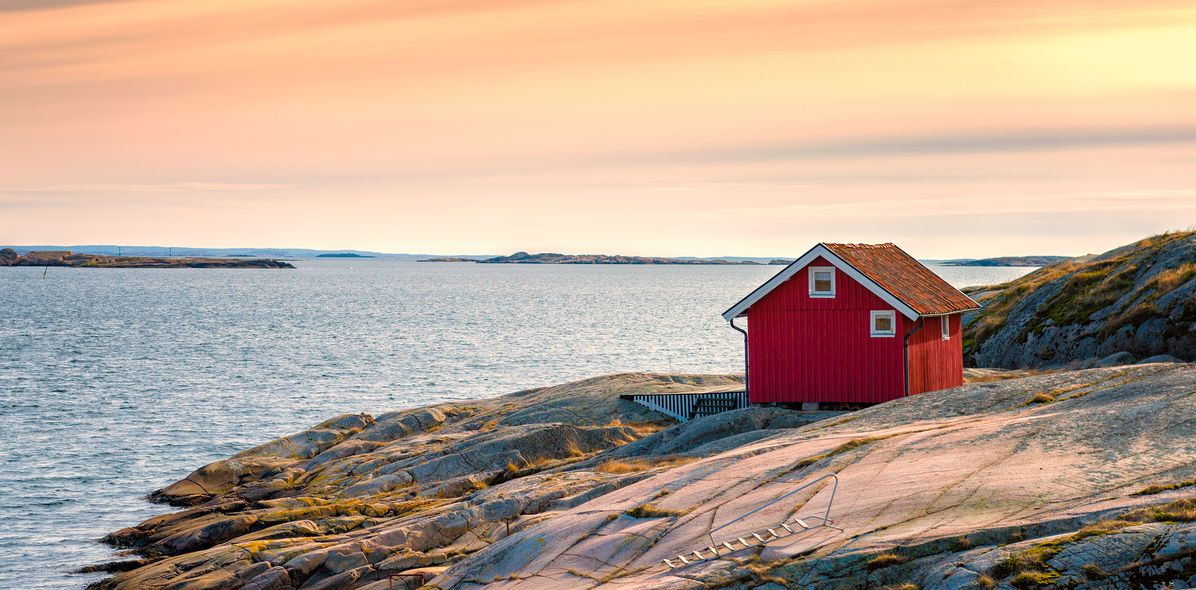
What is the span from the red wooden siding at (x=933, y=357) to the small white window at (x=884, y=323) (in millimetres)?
530

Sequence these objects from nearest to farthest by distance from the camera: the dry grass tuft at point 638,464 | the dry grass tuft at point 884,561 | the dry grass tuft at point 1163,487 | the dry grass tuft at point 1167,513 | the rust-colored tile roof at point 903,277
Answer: the dry grass tuft at point 1167,513 < the dry grass tuft at point 884,561 < the dry grass tuft at point 1163,487 < the dry grass tuft at point 638,464 < the rust-colored tile roof at point 903,277

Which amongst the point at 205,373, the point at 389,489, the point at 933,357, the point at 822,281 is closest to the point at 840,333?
the point at 822,281

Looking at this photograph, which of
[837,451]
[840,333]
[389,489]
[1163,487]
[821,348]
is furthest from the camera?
[821,348]

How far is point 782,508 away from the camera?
18.8m

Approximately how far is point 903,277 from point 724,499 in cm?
2099

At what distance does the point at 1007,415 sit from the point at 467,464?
59.1 ft

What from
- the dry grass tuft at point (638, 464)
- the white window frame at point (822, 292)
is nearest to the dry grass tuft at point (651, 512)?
the dry grass tuft at point (638, 464)

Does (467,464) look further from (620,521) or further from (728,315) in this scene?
(620,521)

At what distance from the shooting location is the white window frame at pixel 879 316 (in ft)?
119

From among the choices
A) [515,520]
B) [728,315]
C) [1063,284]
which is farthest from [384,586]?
[1063,284]

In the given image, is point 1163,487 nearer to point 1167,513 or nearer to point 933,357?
point 1167,513

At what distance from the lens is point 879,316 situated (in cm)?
3662

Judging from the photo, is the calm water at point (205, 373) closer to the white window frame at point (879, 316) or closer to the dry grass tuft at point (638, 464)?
the dry grass tuft at point (638, 464)

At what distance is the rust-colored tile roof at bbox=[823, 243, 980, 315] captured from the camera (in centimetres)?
3656
